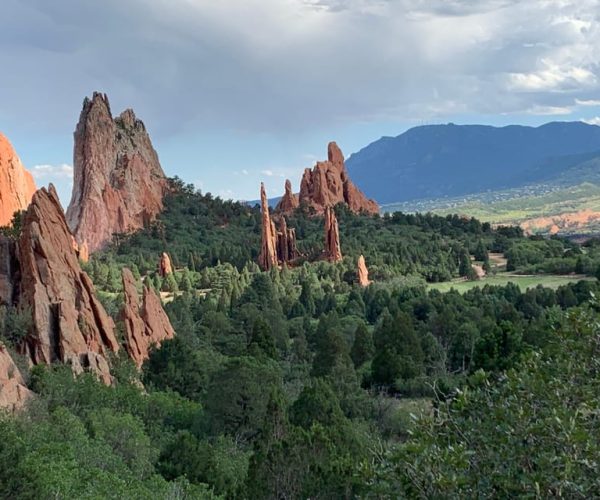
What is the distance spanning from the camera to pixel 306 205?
5448 inches

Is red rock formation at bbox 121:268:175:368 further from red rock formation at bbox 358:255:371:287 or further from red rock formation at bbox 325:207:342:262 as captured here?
red rock formation at bbox 325:207:342:262

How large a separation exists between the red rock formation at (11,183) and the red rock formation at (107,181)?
29632 mm

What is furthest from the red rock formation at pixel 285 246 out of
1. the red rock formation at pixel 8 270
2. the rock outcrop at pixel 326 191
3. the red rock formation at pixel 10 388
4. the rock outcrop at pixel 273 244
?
the red rock formation at pixel 10 388

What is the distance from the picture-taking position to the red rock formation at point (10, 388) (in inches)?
1016

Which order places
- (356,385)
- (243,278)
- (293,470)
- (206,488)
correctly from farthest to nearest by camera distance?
(243,278), (356,385), (206,488), (293,470)

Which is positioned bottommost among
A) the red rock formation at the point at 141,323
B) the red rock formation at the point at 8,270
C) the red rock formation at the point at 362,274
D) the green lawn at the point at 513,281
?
the green lawn at the point at 513,281

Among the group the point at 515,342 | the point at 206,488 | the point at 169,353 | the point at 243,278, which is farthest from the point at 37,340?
the point at 243,278

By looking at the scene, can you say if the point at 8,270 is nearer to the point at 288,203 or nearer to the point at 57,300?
the point at 57,300

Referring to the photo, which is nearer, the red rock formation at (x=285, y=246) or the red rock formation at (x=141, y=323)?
the red rock formation at (x=141, y=323)

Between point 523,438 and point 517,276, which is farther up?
point 523,438

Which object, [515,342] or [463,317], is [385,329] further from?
[515,342]

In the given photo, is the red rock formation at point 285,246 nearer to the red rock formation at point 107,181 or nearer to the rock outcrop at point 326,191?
the red rock formation at point 107,181

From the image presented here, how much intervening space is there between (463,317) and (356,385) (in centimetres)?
2465

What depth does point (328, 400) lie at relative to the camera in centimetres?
2872
